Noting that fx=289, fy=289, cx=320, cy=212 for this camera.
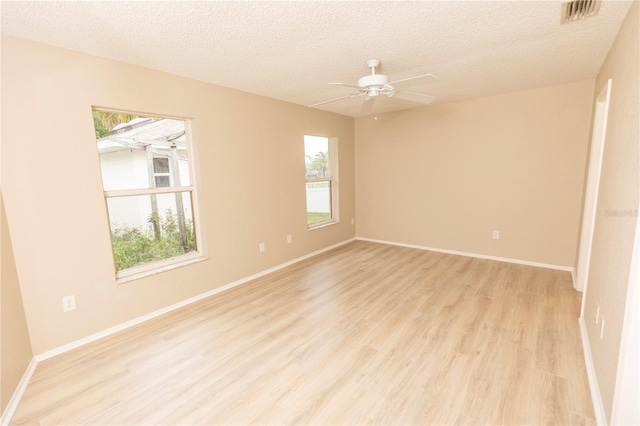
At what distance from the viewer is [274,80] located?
314cm

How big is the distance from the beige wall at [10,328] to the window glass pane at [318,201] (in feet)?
11.2

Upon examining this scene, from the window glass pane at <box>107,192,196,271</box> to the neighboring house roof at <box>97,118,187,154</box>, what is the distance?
493mm

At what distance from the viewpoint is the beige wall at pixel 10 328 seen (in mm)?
1741

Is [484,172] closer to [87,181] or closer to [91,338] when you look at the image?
[87,181]

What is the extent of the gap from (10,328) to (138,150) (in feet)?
5.55

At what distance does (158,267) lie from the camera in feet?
9.80

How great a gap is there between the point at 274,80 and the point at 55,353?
3.13 m

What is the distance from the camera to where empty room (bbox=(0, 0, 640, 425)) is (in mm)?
1748

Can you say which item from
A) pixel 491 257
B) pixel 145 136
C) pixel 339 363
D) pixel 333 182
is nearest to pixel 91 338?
pixel 145 136

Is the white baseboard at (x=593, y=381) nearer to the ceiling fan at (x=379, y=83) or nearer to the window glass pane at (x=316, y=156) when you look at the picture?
the ceiling fan at (x=379, y=83)

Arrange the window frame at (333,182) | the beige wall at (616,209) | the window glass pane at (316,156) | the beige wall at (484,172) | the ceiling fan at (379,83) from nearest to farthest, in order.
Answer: the beige wall at (616,209), the ceiling fan at (379,83), the beige wall at (484,172), the window glass pane at (316,156), the window frame at (333,182)

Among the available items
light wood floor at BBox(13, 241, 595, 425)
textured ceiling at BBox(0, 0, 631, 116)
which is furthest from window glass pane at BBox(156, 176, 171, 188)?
light wood floor at BBox(13, 241, 595, 425)

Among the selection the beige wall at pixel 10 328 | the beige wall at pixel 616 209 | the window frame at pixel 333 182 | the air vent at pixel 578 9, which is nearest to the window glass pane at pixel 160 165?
the beige wall at pixel 10 328

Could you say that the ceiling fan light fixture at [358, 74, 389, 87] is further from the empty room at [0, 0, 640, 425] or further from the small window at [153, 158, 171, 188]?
the small window at [153, 158, 171, 188]
